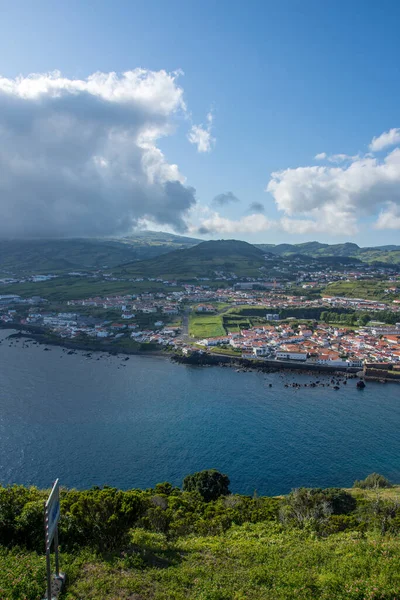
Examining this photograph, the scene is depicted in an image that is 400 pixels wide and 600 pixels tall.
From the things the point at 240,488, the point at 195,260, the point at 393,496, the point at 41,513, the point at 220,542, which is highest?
the point at 195,260

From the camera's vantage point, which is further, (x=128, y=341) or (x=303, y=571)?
(x=128, y=341)

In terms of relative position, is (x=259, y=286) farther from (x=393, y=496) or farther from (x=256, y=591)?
(x=256, y=591)

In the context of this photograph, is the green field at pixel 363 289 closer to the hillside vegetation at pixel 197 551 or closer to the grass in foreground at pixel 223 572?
the hillside vegetation at pixel 197 551

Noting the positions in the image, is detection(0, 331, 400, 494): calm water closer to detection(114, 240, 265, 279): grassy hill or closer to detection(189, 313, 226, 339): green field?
detection(189, 313, 226, 339): green field

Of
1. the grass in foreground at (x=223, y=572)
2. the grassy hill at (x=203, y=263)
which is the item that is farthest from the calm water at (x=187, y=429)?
the grassy hill at (x=203, y=263)

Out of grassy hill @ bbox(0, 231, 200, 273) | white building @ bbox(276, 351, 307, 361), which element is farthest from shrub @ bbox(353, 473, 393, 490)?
grassy hill @ bbox(0, 231, 200, 273)

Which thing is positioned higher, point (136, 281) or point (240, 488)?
point (136, 281)

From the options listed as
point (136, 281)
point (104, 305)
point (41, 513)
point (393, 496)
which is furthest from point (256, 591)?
point (136, 281)
